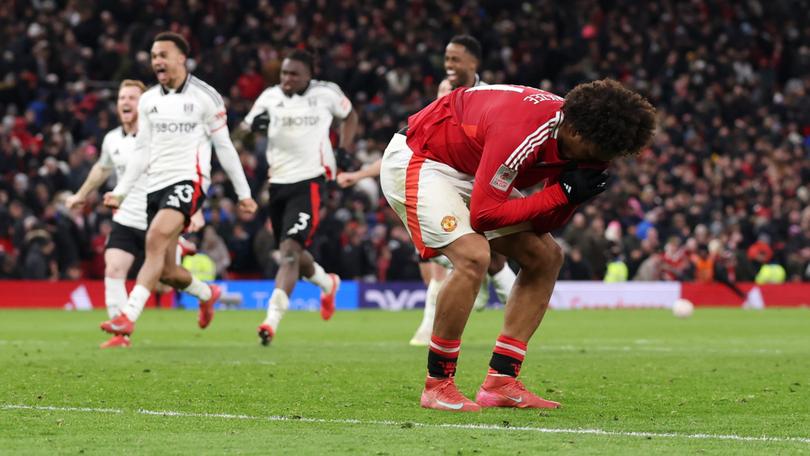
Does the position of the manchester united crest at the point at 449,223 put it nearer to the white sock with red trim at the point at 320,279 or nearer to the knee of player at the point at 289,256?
the knee of player at the point at 289,256

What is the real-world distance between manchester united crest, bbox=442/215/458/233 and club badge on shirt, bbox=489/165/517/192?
44 cm

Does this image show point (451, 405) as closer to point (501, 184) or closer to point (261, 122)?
point (501, 184)

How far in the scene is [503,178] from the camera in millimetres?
6828

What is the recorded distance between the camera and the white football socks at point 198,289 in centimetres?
1283

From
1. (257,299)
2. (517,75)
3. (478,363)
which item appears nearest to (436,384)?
(478,363)

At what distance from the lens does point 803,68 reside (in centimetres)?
3569

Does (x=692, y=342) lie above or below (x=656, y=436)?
below

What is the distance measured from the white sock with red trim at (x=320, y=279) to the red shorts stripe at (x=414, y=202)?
609cm

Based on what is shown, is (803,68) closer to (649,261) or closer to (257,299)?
(649,261)

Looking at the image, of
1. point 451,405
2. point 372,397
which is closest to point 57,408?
point 372,397

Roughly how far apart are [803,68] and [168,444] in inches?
1280

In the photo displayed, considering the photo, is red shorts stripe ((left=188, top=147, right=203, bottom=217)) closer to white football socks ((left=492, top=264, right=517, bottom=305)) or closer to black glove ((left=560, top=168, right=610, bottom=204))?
white football socks ((left=492, top=264, right=517, bottom=305))

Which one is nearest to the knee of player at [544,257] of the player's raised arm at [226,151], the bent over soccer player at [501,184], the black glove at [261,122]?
the bent over soccer player at [501,184]

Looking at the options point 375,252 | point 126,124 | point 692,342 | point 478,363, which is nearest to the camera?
point 478,363
